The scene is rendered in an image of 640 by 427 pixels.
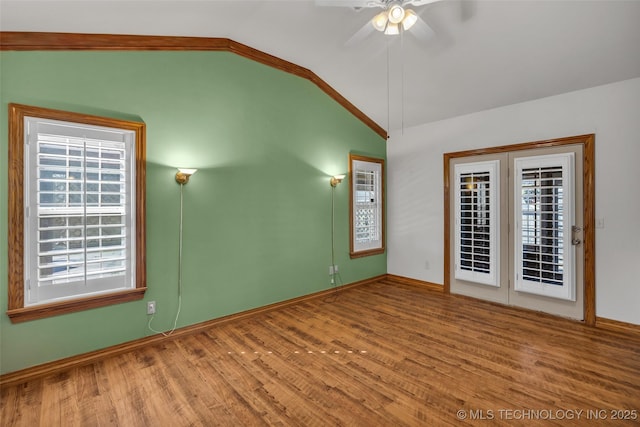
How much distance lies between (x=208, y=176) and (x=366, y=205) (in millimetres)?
2740

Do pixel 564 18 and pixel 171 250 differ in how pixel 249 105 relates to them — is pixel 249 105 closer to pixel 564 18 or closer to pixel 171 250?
pixel 171 250

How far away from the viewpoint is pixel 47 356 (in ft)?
8.20

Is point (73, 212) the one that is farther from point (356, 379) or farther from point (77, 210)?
point (356, 379)

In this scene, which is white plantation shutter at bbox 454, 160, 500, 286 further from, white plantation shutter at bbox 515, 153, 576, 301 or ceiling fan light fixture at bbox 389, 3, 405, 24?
ceiling fan light fixture at bbox 389, 3, 405, 24

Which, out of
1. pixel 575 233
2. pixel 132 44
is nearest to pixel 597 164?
pixel 575 233

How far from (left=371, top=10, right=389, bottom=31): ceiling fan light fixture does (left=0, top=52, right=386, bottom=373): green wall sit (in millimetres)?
1842

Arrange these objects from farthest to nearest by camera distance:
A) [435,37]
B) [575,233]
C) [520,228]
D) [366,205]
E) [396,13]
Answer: [366,205] → [520,228] → [575,233] → [435,37] → [396,13]

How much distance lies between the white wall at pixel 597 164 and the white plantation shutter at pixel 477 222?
0.92ft

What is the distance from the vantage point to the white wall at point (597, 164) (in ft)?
10.4

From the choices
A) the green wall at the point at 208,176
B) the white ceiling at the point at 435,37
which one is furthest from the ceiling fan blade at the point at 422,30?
the green wall at the point at 208,176

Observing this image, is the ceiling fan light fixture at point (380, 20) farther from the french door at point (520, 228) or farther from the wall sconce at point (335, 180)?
the french door at point (520, 228)

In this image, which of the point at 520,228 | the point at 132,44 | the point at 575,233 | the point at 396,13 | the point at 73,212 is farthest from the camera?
the point at 520,228

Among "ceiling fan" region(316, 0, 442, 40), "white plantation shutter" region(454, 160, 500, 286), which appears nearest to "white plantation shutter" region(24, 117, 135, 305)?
"ceiling fan" region(316, 0, 442, 40)

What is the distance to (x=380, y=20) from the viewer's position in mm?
2340
